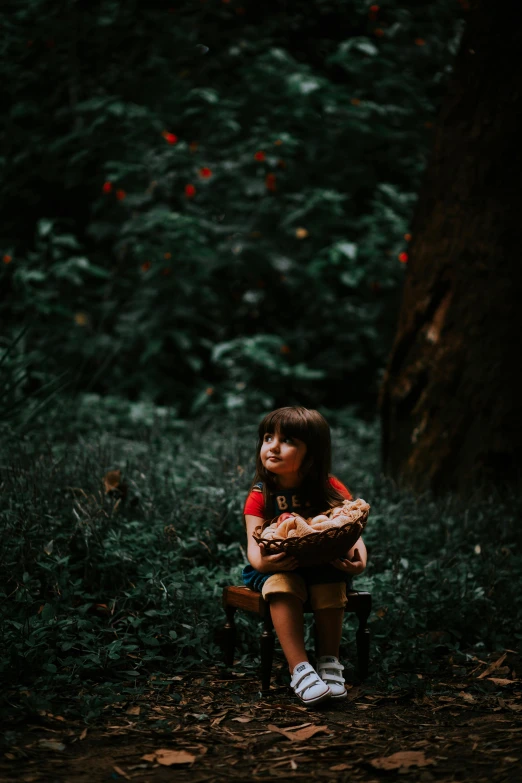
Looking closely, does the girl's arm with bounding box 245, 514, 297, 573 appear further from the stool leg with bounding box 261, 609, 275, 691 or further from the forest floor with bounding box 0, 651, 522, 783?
the forest floor with bounding box 0, 651, 522, 783

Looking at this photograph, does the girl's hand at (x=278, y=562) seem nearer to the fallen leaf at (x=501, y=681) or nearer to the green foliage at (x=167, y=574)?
the green foliage at (x=167, y=574)

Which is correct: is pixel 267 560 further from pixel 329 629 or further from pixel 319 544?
pixel 329 629

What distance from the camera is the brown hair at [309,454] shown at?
2.83m

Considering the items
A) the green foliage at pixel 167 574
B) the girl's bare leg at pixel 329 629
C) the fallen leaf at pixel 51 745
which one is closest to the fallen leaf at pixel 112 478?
the green foliage at pixel 167 574

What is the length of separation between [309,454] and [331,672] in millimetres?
772

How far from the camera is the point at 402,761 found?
2.18 meters

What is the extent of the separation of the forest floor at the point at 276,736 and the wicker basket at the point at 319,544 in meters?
0.51

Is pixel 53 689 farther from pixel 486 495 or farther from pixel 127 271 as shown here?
pixel 127 271

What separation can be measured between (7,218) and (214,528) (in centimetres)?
553

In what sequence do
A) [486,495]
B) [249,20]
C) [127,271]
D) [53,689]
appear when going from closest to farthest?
[53,689] < [486,495] < [127,271] < [249,20]

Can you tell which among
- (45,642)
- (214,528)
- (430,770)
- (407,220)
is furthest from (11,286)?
(430,770)

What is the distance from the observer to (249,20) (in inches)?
328

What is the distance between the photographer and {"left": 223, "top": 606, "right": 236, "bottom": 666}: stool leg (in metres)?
2.98

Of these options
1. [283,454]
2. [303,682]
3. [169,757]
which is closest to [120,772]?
[169,757]
